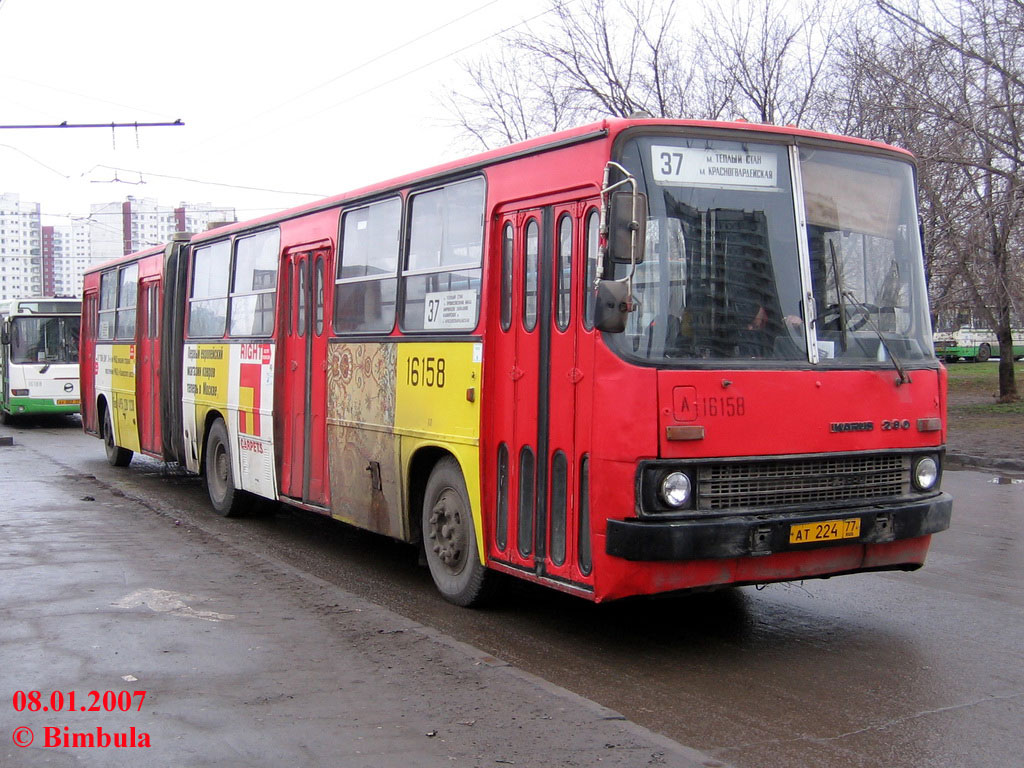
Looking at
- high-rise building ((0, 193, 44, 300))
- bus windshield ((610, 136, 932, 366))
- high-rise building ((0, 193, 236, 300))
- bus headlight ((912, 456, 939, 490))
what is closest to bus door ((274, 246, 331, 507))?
bus windshield ((610, 136, 932, 366))

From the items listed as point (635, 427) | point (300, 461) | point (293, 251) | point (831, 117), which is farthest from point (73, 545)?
point (831, 117)

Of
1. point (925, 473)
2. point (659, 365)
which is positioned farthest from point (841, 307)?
point (659, 365)

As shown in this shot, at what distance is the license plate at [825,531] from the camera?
240 inches

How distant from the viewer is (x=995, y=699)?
559 cm

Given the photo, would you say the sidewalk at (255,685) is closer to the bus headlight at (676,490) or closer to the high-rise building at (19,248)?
the bus headlight at (676,490)

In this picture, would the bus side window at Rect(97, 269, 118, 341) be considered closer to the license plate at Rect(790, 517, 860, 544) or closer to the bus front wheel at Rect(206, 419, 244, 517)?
the bus front wheel at Rect(206, 419, 244, 517)

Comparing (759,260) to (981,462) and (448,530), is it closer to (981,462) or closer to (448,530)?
(448,530)

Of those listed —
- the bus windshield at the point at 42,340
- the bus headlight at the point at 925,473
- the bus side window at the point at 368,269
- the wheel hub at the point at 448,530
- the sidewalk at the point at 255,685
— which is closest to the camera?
the sidewalk at the point at 255,685

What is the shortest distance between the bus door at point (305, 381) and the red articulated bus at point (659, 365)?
125 centimetres

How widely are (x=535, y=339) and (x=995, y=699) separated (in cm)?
318

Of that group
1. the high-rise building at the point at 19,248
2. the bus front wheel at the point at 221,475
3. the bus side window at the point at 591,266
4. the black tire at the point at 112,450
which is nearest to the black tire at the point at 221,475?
the bus front wheel at the point at 221,475

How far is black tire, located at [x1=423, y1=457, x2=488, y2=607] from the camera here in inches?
293

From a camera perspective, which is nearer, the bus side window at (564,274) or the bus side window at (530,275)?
the bus side window at (564,274)

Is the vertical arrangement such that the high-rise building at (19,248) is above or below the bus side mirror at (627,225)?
above
